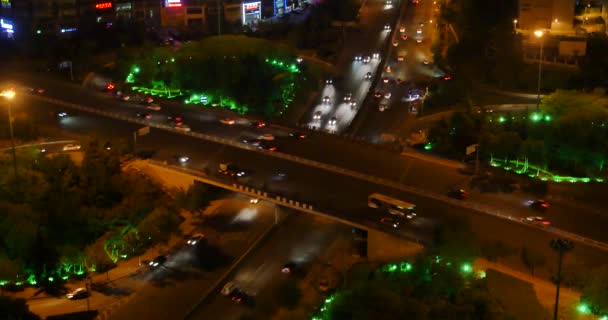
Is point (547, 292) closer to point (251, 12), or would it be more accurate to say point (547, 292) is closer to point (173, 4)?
point (173, 4)

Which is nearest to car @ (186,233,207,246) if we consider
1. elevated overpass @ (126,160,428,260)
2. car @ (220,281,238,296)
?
elevated overpass @ (126,160,428,260)

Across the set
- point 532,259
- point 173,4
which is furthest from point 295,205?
point 173,4

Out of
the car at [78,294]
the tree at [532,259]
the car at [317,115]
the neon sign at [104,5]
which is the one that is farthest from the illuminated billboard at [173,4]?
the tree at [532,259]

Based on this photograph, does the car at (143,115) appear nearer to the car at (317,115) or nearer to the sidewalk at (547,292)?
the car at (317,115)

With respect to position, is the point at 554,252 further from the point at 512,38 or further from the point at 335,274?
the point at 512,38

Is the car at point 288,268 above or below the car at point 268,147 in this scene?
below

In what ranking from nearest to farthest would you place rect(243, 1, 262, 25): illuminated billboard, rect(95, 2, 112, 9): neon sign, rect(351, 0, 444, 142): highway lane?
rect(351, 0, 444, 142): highway lane < rect(95, 2, 112, 9): neon sign < rect(243, 1, 262, 25): illuminated billboard

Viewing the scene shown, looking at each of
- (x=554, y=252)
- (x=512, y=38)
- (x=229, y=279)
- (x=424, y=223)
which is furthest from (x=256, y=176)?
(x=512, y=38)

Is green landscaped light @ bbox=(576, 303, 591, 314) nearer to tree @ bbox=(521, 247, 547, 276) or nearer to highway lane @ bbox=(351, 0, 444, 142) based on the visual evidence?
tree @ bbox=(521, 247, 547, 276)
